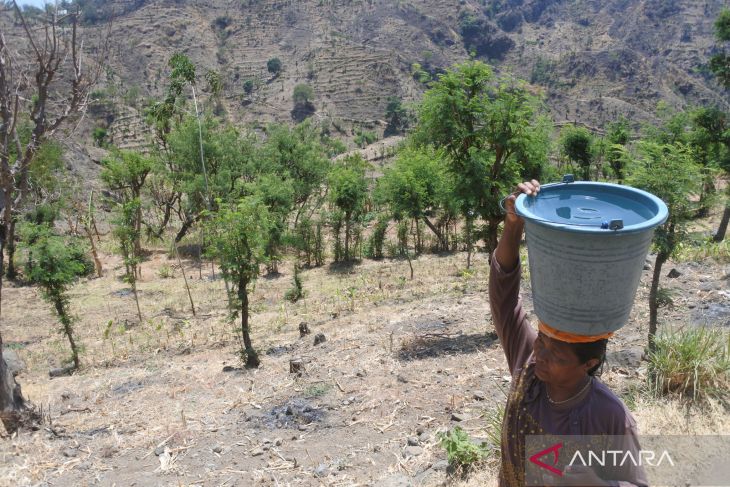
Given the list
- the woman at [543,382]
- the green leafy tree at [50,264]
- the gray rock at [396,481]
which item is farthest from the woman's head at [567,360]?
the green leafy tree at [50,264]

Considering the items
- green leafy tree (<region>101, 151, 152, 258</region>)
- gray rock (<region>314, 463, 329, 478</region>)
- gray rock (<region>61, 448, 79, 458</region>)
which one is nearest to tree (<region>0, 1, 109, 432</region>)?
gray rock (<region>61, 448, 79, 458</region>)

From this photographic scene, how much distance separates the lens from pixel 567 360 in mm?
1781

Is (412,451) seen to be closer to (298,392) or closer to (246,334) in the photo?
(298,392)

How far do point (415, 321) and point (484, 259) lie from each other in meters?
10.2

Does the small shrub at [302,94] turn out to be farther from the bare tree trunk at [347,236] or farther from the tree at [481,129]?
the tree at [481,129]

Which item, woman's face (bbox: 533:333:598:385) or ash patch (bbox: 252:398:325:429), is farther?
ash patch (bbox: 252:398:325:429)

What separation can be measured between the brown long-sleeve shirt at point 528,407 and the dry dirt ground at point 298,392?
2491 mm

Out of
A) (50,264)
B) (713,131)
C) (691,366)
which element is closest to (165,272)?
(50,264)

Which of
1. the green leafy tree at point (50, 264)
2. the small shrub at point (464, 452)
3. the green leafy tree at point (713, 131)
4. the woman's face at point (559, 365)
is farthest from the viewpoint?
the green leafy tree at point (713, 131)

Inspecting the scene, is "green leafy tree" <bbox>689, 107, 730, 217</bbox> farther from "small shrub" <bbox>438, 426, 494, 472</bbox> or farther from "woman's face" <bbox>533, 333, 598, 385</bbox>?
"woman's face" <bbox>533, 333, 598, 385</bbox>

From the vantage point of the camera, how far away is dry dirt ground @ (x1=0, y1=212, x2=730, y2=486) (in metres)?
5.16

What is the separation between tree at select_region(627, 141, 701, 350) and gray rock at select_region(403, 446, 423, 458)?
2753mm

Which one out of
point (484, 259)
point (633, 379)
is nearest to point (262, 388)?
point (633, 379)

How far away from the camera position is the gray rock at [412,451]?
16.8 ft
